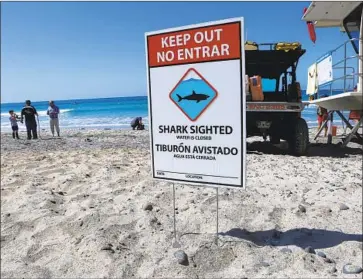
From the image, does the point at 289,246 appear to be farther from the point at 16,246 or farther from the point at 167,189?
the point at 16,246

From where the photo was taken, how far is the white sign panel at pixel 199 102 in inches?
96.4

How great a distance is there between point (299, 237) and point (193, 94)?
1.59m

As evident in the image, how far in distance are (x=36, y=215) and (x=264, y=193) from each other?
2631mm

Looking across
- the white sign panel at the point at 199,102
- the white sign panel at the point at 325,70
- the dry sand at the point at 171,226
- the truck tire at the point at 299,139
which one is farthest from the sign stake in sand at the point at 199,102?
the white sign panel at the point at 325,70

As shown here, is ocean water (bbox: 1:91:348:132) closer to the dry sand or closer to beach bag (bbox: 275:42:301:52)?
beach bag (bbox: 275:42:301:52)

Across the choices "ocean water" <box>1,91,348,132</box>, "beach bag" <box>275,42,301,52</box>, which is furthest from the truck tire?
"ocean water" <box>1,91,348,132</box>

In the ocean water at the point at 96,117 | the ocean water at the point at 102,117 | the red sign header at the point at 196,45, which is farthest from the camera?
the ocean water at the point at 96,117

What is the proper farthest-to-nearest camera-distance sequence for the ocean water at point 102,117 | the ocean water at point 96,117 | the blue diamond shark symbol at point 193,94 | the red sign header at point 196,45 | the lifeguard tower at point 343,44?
the ocean water at point 96,117 → the ocean water at point 102,117 → the lifeguard tower at point 343,44 → the blue diamond shark symbol at point 193,94 → the red sign header at point 196,45

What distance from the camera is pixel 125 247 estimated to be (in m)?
2.79

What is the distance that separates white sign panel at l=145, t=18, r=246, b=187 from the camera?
2.45 metres

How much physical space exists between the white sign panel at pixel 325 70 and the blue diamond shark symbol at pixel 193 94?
22.1ft

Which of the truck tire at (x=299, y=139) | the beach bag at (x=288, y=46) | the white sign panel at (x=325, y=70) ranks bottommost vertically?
the truck tire at (x=299, y=139)

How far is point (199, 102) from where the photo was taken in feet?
8.42

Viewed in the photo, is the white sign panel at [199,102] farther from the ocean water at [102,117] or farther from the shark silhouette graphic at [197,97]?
the ocean water at [102,117]
